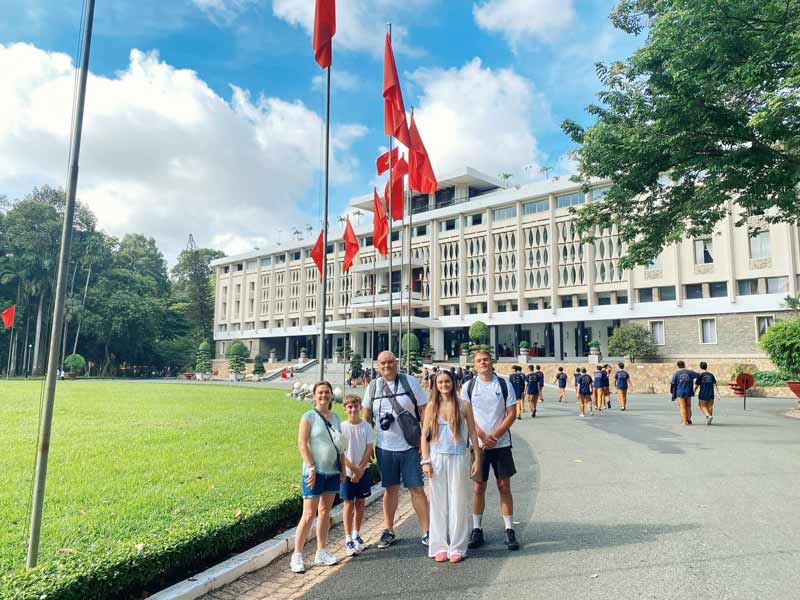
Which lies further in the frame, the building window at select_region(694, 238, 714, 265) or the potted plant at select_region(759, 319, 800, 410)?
the building window at select_region(694, 238, 714, 265)

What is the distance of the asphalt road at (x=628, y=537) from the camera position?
4191 millimetres

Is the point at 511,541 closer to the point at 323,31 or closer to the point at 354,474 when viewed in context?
the point at 354,474

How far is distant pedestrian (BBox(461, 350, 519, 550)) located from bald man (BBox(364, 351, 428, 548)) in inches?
19.3

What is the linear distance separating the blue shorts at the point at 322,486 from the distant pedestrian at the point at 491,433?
1308 millimetres

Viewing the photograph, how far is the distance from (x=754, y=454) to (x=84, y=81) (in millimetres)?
10733

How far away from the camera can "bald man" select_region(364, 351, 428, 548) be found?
5.23m

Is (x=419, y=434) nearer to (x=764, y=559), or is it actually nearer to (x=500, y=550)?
(x=500, y=550)

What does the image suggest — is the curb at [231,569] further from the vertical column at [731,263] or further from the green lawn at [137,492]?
the vertical column at [731,263]

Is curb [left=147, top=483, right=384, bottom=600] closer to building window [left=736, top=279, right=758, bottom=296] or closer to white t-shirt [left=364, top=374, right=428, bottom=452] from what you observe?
white t-shirt [left=364, top=374, right=428, bottom=452]

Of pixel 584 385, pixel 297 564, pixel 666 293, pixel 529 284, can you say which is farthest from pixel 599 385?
pixel 529 284

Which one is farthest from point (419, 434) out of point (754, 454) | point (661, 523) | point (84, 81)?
point (754, 454)

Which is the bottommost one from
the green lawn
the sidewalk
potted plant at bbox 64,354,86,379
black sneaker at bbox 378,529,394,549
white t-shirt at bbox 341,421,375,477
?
the sidewalk

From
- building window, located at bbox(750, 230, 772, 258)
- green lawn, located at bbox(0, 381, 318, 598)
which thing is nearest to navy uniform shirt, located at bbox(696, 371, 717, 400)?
green lawn, located at bbox(0, 381, 318, 598)

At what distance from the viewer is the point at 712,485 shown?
7.28m
